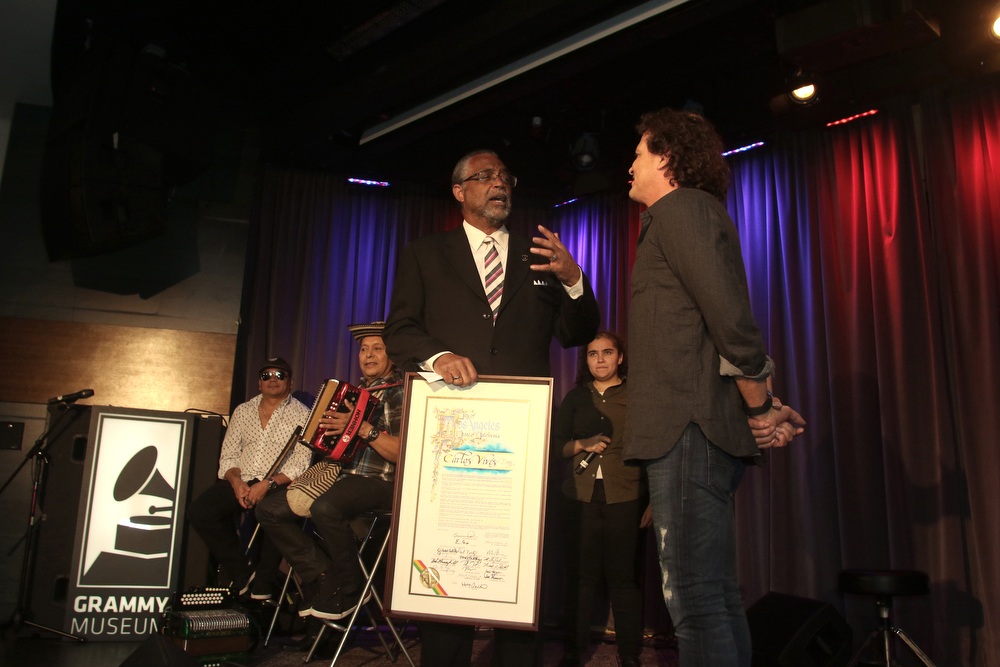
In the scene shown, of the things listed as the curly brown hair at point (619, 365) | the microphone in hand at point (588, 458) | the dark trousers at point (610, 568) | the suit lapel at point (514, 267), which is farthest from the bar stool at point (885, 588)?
the suit lapel at point (514, 267)

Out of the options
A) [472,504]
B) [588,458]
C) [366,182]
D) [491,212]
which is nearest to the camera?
[472,504]

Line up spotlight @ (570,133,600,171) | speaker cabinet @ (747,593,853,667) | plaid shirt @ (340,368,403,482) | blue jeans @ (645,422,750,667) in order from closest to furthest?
1. blue jeans @ (645,422,750,667)
2. speaker cabinet @ (747,593,853,667)
3. plaid shirt @ (340,368,403,482)
4. spotlight @ (570,133,600,171)

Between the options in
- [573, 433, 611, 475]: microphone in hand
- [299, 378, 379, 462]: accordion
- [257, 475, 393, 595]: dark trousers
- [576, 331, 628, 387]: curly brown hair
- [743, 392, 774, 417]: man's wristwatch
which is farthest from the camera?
[576, 331, 628, 387]: curly brown hair

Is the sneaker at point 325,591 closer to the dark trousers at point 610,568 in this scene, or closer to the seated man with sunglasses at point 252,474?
the seated man with sunglasses at point 252,474

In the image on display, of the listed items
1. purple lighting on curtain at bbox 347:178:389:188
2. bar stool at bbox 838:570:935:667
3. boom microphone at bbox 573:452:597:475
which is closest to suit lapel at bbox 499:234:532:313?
boom microphone at bbox 573:452:597:475

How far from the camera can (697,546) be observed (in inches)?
60.7

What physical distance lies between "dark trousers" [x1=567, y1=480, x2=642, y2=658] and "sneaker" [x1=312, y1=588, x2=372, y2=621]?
48.8 inches

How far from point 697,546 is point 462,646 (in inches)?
34.9

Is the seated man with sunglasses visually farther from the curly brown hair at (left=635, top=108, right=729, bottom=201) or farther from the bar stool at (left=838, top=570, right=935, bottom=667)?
the curly brown hair at (left=635, top=108, right=729, bottom=201)

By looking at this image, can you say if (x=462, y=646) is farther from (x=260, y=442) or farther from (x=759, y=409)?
(x=260, y=442)

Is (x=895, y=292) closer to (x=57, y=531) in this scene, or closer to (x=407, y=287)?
(x=407, y=287)

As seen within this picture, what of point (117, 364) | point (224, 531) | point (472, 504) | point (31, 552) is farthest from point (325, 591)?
point (117, 364)

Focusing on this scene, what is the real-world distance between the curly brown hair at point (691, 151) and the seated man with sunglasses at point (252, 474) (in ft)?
11.2

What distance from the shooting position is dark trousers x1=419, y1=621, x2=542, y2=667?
2025mm
